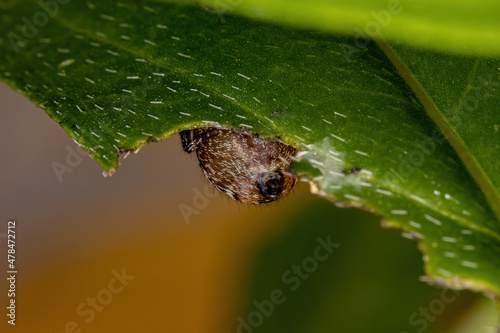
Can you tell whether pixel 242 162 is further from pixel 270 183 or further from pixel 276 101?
pixel 276 101

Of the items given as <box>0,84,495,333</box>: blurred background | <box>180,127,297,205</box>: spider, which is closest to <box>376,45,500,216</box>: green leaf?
<box>180,127,297,205</box>: spider

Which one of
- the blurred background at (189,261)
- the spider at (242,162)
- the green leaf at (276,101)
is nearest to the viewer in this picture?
the green leaf at (276,101)

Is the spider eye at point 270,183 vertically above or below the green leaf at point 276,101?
below

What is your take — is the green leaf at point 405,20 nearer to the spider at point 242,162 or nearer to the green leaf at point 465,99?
the green leaf at point 465,99

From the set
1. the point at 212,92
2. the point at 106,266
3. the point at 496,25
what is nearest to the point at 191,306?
the point at 106,266

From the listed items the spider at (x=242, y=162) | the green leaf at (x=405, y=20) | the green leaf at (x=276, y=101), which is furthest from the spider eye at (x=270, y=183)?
the green leaf at (x=405, y=20)

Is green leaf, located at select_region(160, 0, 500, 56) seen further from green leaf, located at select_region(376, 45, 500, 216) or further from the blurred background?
the blurred background

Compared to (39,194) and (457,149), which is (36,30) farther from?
(39,194)
